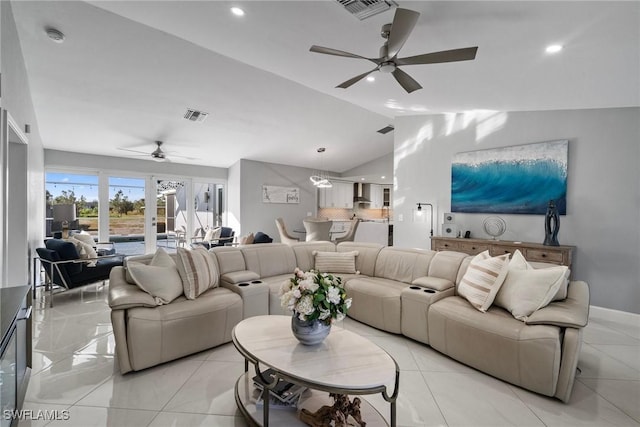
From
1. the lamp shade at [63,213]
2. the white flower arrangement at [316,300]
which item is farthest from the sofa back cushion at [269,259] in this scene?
the lamp shade at [63,213]

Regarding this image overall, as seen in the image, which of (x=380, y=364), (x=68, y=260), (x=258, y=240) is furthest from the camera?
(x=258, y=240)

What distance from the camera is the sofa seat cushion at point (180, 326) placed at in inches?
92.4

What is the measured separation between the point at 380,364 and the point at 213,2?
3.08m

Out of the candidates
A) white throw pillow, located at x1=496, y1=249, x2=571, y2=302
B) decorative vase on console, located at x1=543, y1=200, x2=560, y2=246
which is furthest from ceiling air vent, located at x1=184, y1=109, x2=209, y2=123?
decorative vase on console, located at x1=543, y1=200, x2=560, y2=246

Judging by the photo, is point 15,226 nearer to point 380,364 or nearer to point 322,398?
point 322,398

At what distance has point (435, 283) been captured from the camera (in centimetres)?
301

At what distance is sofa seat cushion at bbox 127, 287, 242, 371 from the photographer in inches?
92.4

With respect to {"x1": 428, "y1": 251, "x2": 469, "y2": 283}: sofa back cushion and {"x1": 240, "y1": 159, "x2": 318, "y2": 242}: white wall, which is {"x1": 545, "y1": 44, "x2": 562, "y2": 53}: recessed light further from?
{"x1": 240, "y1": 159, "x2": 318, "y2": 242}: white wall

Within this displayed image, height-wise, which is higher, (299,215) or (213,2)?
(213,2)

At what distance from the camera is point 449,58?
225cm

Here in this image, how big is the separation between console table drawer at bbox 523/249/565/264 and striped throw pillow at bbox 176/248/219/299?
4.01 metres

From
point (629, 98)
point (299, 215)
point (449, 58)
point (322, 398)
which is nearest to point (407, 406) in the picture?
point (322, 398)

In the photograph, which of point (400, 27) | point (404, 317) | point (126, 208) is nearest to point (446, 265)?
point (404, 317)

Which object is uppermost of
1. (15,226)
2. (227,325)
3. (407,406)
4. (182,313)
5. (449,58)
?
(449,58)
